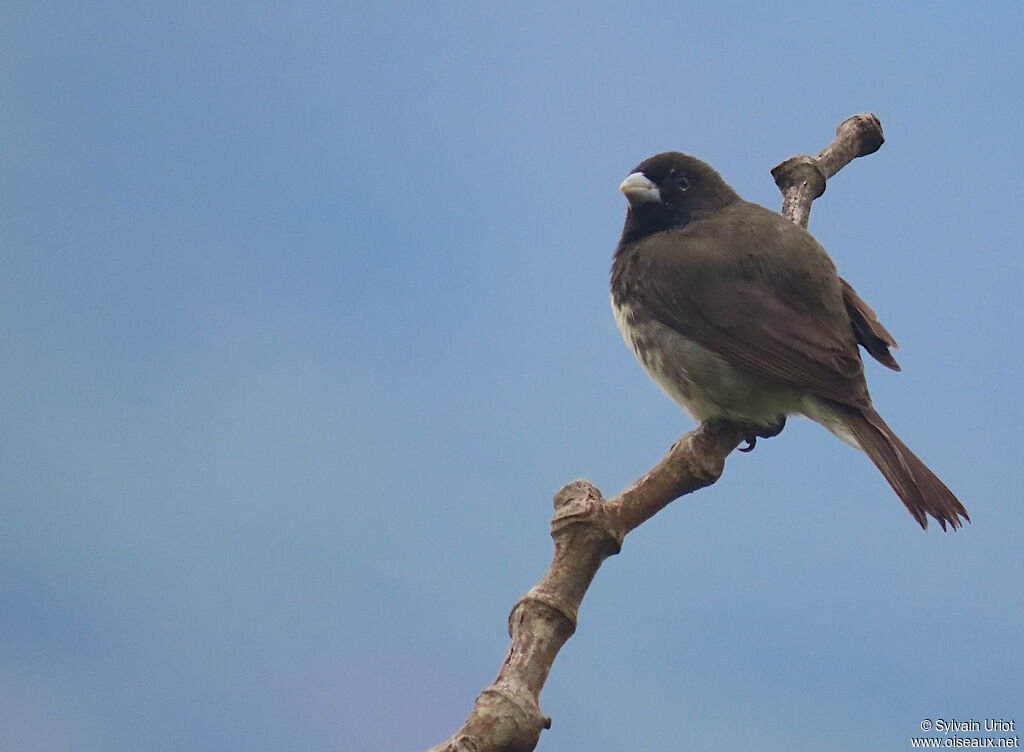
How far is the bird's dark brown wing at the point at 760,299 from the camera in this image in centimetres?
367

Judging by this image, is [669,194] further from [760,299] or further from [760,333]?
[760,333]

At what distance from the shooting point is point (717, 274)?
3.91 m

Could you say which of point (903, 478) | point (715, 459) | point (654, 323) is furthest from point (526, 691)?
point (654, 323)

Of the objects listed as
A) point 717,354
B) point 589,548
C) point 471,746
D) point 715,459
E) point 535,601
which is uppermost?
point 717,354

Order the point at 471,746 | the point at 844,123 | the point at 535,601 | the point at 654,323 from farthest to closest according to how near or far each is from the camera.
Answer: the point at 844,123 → the point at 654,323 → the point at 535,601 → the point at 471,746

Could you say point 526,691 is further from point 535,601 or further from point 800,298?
point 800,298

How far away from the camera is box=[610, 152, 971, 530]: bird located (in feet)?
12.0

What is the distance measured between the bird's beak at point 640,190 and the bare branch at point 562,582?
1284mm

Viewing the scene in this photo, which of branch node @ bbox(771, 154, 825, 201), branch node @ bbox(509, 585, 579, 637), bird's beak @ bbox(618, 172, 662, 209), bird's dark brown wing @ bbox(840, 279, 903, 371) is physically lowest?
branch node @ bbox(509, 585, 579, 637)

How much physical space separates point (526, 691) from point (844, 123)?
3045 mm

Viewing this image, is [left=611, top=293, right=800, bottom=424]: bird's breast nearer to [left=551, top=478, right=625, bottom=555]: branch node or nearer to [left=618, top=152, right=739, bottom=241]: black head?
[left=618, top=152, right=739, bottom=241]: black head

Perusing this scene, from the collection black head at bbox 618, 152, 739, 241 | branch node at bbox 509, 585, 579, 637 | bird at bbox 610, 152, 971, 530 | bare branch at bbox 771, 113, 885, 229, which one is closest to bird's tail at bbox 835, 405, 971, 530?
bird at bbox 610, 152, 971, 530

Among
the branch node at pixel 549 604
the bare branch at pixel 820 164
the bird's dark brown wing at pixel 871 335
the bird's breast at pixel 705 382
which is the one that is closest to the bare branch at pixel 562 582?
the branch node at pixel 549 604

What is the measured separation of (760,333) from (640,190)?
36.5 inches
